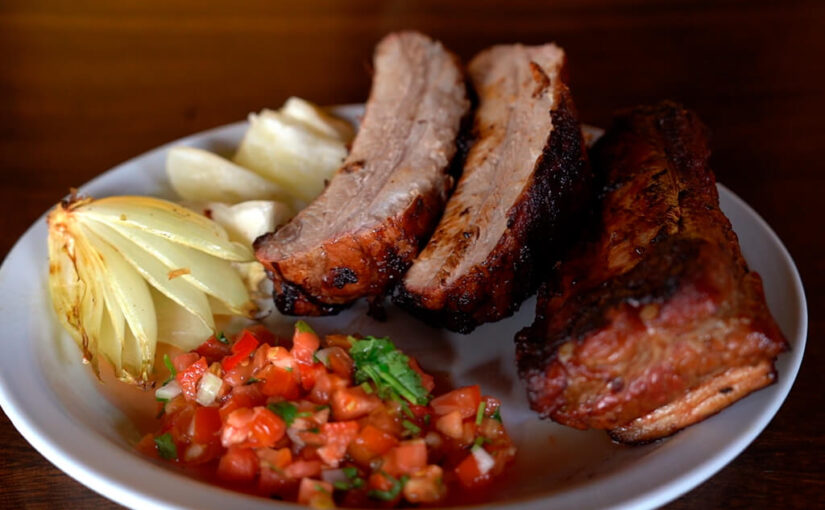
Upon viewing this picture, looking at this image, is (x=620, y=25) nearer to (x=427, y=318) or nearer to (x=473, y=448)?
(x=427, y=318)

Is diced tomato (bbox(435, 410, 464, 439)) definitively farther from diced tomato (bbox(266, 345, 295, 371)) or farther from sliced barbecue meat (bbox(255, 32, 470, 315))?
sliced barbecue meat (bbox(255, 32, 470, 315))

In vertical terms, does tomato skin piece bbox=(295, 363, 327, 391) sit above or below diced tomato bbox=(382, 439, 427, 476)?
above

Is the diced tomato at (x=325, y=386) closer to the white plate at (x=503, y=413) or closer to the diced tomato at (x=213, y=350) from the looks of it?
the white plate at (x=503, y=413)

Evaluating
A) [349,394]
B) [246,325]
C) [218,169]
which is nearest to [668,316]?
[349,394]

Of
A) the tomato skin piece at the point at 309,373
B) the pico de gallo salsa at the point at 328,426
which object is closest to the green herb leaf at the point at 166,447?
the pico de gallo salsa at the point at 328,426

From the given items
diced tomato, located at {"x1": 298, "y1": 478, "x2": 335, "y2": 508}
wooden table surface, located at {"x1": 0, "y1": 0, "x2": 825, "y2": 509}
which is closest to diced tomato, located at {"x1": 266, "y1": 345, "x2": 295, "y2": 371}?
diced tomato, located at {"x1": 298, "y1": 478, "x2": 335, "y2": 508}

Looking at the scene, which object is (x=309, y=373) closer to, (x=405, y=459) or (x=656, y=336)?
(x=405, y=459)
